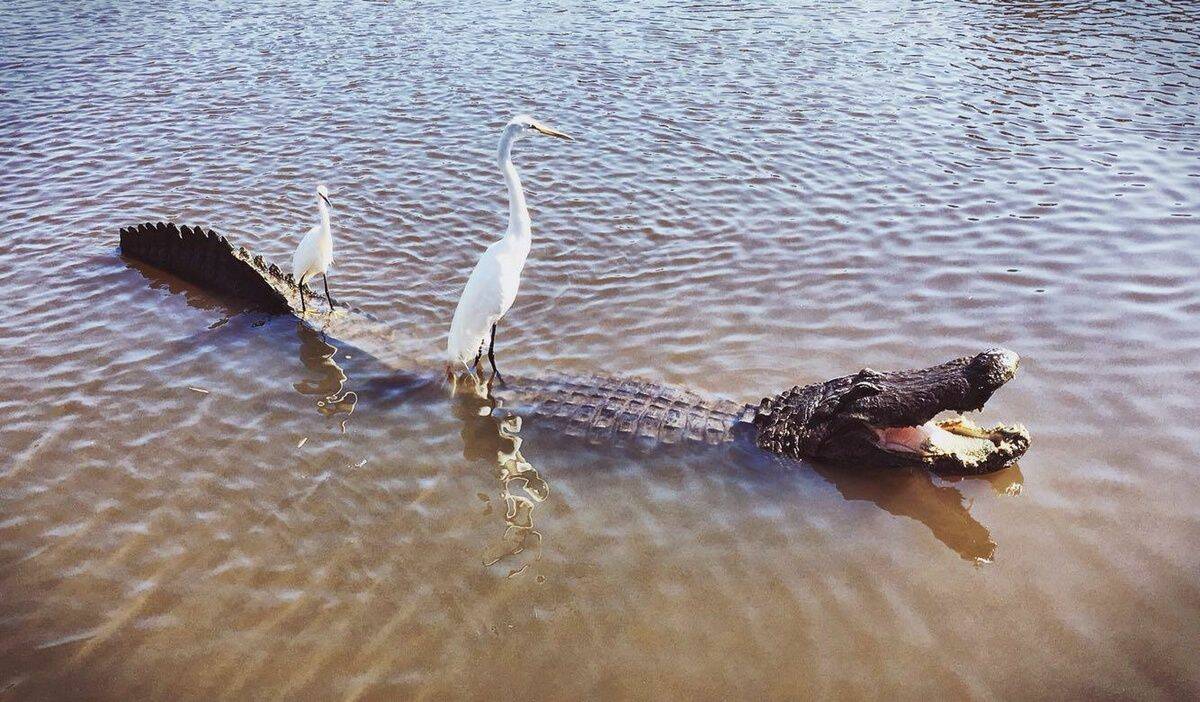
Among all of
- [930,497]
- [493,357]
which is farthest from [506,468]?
[930,497]

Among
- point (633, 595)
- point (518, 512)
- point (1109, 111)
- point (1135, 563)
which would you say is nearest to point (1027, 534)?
point (1135, 563)

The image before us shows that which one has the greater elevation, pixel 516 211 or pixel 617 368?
pixel 516 211

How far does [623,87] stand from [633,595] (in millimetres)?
8086

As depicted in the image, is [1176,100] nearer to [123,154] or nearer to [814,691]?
[814,691]

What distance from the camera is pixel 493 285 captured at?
536cm

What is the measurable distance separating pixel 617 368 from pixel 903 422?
201 cm

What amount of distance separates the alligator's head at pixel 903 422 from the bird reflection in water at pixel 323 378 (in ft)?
8.89

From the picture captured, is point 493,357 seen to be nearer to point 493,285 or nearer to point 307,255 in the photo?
point 493,285

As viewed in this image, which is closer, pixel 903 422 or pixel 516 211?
pixel 903 422

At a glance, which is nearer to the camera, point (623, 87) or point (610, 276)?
point (610, 276)

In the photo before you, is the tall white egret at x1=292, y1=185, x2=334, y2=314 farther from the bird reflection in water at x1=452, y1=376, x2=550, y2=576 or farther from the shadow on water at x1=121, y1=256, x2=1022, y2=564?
the bird reflection in water at x1=452, y1=376, x2=550, y2=576

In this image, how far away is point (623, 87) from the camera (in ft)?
34.6

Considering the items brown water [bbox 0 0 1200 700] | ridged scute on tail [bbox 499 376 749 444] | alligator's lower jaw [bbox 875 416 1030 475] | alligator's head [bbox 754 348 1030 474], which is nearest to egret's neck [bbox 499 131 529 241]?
brown water [bbox 0 0 1200 700]

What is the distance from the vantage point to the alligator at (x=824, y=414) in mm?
4285
